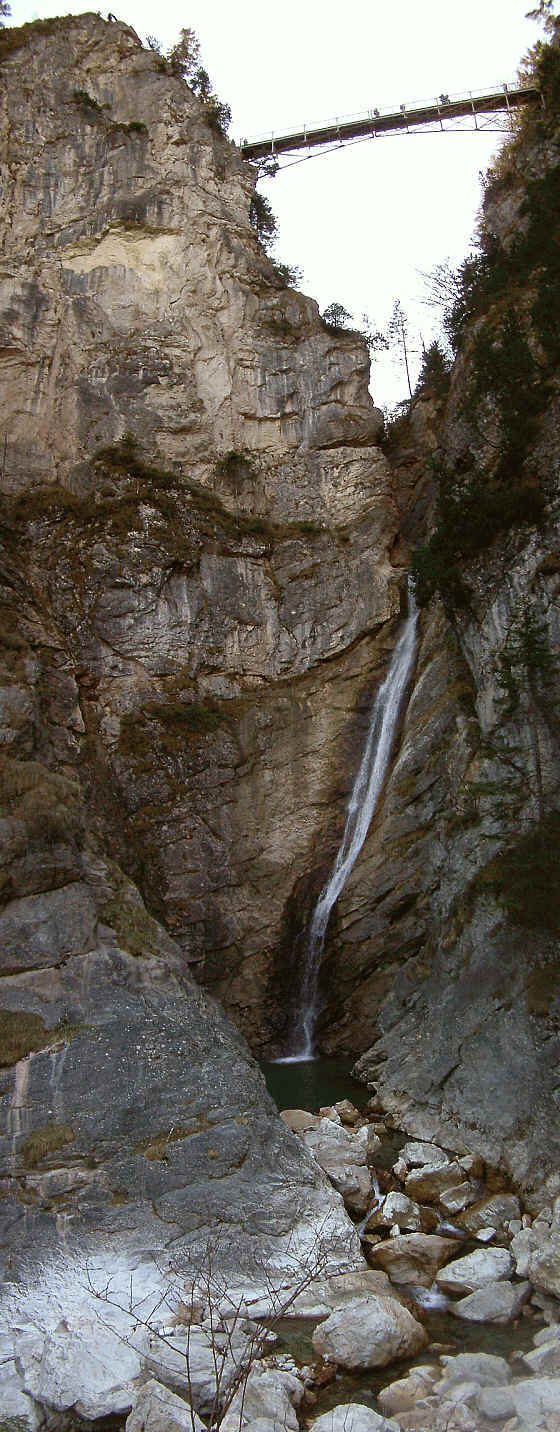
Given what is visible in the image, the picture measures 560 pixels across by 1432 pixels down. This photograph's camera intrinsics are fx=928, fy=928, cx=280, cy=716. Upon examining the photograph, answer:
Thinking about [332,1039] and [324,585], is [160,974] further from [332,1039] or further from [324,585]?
[324,585]

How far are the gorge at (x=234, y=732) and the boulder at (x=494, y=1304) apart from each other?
116mm

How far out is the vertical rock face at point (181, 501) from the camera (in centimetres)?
2258

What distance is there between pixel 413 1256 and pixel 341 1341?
2187 mm

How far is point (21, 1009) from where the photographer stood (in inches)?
486

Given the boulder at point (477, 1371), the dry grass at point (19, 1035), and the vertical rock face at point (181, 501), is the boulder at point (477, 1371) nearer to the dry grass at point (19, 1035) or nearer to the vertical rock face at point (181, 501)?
the dry grass at point (19, 1035)

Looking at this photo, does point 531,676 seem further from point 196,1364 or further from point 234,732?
point 196,1364

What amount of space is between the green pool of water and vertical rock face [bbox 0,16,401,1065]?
1753 mm

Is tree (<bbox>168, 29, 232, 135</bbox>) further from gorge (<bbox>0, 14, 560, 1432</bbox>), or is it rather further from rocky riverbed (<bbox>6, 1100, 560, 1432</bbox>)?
rocky riverbed (<bbox>6, 1100, 560, 1432</bbox>)

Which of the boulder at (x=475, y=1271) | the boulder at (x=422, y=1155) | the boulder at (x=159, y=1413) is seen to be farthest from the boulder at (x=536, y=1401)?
the boulder at (x=422, y=1155)

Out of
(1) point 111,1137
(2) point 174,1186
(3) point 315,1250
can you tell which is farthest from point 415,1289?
(1) point 111,1137

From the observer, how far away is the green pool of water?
1683cm

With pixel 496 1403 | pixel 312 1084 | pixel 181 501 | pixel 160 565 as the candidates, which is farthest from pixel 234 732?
pixel 496 1403

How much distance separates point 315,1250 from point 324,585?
1854 centimetres

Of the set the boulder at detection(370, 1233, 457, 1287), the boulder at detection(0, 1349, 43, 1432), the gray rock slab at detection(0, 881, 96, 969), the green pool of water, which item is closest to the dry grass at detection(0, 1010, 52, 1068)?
the gray rock slab at detection(0, 881, 96, 969)
